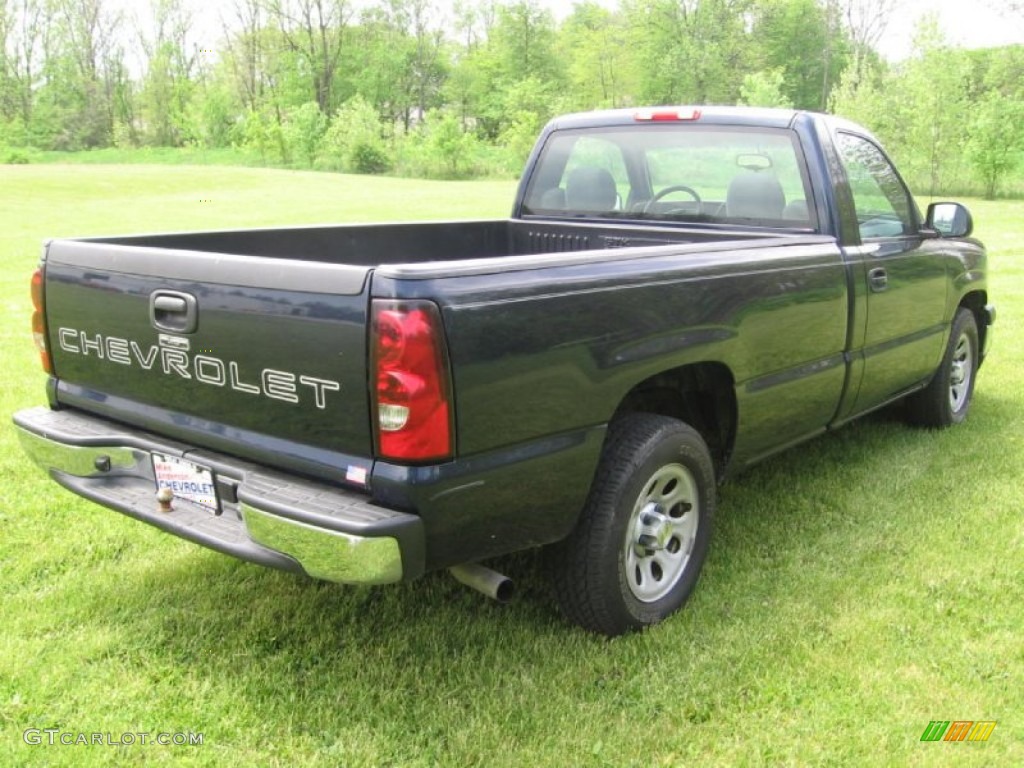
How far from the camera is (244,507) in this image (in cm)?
253

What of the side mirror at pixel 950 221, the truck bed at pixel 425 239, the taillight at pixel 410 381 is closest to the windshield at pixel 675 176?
the truck bed at pixel 425 239

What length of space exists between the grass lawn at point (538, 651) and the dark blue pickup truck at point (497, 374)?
0.33 m

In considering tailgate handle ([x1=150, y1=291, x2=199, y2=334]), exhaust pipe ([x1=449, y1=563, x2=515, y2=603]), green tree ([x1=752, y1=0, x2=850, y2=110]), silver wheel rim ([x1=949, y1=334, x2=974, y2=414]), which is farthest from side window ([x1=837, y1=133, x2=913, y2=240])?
green tree ([x1=752, y1=0, x2=850, y2=110])

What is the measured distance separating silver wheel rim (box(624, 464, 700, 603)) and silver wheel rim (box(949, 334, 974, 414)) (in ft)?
9.75

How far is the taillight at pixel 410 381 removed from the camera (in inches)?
90.7

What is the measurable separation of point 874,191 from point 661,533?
2.34 m

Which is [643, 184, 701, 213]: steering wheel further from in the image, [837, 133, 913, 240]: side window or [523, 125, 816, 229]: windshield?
[837, 133, 913, 240]: side window

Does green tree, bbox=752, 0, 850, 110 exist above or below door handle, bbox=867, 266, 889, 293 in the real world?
above

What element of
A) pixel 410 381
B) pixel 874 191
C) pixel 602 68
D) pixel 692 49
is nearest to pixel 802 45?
pixel 692 49

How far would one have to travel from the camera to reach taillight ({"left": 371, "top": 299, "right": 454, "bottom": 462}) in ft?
7.56

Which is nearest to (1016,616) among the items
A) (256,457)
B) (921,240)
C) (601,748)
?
(601,748)

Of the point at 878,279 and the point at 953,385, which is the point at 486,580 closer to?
the point at 878,279

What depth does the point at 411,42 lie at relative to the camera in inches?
2874

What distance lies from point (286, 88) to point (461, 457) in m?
69.1
